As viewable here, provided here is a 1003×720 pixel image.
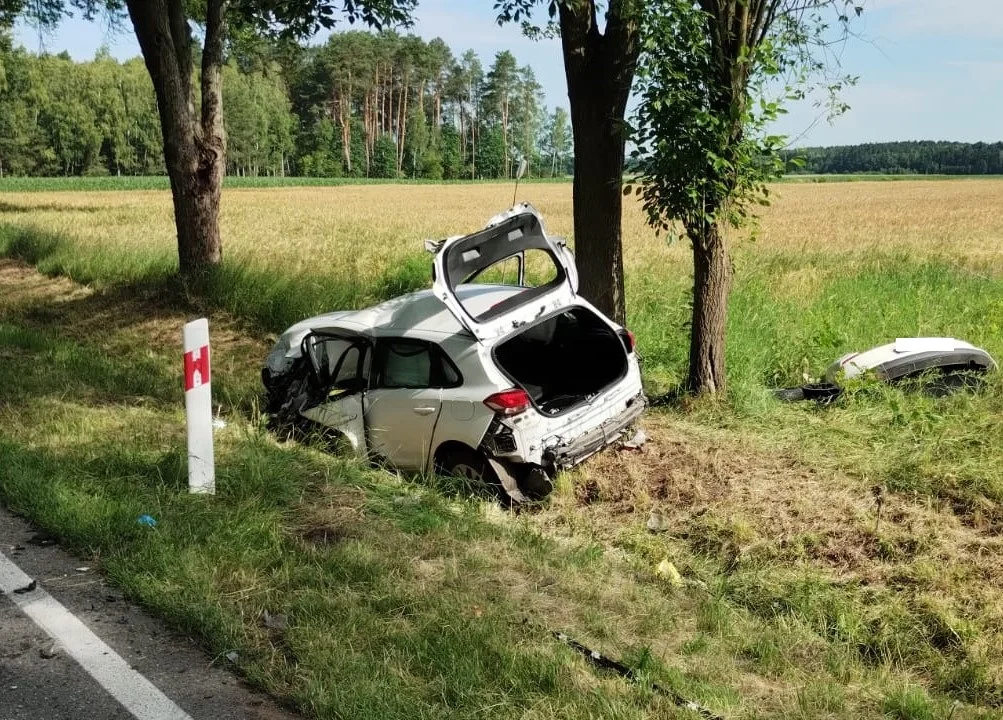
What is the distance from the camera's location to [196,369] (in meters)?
5.82

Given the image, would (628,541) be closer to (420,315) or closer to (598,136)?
(420,315)

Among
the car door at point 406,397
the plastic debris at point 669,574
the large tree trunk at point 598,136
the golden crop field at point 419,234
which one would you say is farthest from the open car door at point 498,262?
the golden crop field at point 419,234

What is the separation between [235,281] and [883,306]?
945cm

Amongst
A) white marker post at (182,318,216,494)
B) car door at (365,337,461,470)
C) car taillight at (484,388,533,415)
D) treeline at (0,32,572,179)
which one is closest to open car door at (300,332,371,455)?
car door at (365,337,461,470)

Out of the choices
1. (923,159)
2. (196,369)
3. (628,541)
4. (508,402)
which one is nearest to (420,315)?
(508,402)

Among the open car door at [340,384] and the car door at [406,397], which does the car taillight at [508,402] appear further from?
the open car door at [340,384]

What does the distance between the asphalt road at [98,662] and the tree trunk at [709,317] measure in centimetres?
578

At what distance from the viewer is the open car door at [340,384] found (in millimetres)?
7434

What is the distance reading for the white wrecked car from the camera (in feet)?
21.3

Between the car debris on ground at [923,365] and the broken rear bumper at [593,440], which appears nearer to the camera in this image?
the broken rear bumper at [593,440]

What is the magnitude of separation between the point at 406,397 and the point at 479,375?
797mm

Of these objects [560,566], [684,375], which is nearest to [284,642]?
[560,566]

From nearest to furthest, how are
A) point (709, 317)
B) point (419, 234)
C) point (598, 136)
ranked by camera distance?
point (709, 317), point (598, 136), point (419, 234)

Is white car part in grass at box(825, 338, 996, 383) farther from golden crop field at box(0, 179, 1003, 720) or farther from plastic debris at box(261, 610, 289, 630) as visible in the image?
plastic debris at box(261, 610, 289, 630)
